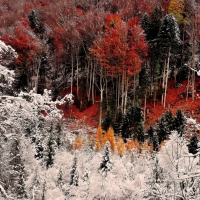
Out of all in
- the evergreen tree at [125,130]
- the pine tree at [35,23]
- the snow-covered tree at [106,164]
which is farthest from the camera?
the pine tree at [35,23]

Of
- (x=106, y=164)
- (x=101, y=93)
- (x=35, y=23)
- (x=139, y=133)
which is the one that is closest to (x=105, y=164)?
(x=106, y=164)

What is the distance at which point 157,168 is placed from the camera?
688 inches

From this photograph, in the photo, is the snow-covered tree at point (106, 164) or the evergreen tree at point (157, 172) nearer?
the evergreen tree at point (157, 172)

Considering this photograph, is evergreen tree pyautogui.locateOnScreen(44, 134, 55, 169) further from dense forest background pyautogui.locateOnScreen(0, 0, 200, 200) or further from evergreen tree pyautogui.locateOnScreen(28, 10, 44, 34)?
evergreen tree pyautogui.locateOnScreen(28, 10, 44, 34)

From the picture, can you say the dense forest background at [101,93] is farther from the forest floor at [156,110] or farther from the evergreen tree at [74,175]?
the forest floor at [156,110]

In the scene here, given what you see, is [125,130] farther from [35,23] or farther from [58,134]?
[35,23]

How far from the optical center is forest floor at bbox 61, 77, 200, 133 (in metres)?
33.8

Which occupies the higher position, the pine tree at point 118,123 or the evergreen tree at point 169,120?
the evergreen tree at point 169,120

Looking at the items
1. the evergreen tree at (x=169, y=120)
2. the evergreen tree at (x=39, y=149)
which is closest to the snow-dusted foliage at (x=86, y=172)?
the evergreen tree at (x=39, y=149)

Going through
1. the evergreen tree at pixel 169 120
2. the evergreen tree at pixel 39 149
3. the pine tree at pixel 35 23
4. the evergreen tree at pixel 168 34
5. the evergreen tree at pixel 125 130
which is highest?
the pine tree at pixel 35 23

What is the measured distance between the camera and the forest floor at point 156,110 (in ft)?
111

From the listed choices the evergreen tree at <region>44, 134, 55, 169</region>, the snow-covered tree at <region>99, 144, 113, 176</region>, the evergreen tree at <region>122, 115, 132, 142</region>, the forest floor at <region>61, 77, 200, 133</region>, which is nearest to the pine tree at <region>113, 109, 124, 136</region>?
the evergreen tree at <region>122, 115, 132, 142</region>

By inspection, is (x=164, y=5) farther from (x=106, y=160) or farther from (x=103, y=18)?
(x=106, y=160)

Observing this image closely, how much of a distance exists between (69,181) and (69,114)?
62.4 feet
